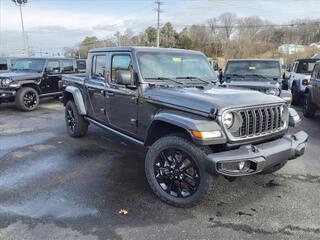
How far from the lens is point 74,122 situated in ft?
20.7

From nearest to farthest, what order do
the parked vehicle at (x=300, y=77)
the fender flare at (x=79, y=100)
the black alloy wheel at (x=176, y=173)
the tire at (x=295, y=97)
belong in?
the black alloy wheel at (x=176, y=173) < the fender flare at (x=79, y=100) < the parked vehicle at (x=300, y=77) < the tire at (x=295, y=97)

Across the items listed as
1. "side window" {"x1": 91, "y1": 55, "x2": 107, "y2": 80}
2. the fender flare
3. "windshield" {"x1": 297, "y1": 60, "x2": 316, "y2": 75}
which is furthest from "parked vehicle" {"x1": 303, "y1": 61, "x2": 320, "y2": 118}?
the fender flare

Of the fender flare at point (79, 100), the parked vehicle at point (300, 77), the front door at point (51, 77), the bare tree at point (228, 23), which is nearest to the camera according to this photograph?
the fender flare at point (79, 100)

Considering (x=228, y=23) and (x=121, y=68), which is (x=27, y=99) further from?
(x=228, y=23)

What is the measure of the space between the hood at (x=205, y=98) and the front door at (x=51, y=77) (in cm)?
778

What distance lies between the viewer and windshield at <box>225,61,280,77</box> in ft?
29.6

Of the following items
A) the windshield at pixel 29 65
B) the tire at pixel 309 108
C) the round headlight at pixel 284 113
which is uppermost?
the windshield at pixel 29 65

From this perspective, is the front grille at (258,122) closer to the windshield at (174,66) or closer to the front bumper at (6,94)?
the windshield at (174,66)

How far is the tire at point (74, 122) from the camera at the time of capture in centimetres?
616

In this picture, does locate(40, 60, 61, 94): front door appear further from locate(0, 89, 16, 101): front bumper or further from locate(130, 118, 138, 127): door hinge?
locate(130, 118, 138, 127): door hinge

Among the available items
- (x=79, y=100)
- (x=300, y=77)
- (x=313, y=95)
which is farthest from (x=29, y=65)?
(x=300, y=77)

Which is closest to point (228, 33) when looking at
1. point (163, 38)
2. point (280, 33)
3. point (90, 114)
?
point (280, 33)

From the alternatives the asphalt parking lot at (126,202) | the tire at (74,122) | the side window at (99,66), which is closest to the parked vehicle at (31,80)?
the tire at (74,122)

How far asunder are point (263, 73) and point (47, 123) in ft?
21.5
